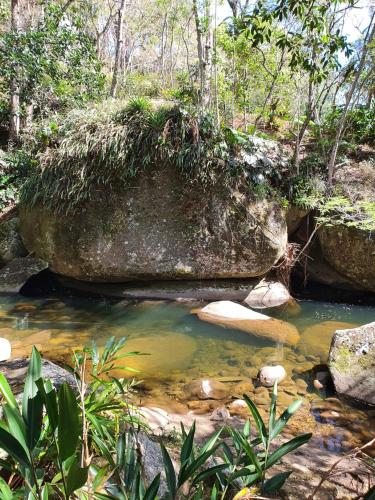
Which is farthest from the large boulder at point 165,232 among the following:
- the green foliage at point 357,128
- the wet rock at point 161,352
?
the green foliage at point 357,128

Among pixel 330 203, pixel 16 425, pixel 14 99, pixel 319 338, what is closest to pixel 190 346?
pixel 319 338

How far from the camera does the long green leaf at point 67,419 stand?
751 mm

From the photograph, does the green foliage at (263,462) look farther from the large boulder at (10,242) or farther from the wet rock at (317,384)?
the large boulder at (10,242)

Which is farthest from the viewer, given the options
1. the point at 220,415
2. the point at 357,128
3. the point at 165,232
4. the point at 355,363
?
the point at 357,128

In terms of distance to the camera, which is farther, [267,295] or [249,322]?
[267,295]

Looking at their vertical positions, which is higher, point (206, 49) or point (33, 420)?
point (206, 49)

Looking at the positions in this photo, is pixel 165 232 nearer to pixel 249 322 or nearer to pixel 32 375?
pixel 249 322

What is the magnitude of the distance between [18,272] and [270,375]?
15.2 ft

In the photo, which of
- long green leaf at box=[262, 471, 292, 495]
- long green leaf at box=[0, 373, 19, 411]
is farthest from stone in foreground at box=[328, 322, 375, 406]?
long green leaf at box=[0, 373, 19, 411]

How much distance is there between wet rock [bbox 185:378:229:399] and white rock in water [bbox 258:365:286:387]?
1.19ft

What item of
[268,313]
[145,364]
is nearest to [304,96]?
[268,313]

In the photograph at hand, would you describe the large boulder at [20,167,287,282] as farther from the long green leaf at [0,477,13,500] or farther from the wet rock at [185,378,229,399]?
the long green leaf at [0,477,13,500]

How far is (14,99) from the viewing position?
7.81 meters

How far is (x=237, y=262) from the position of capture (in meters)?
5.80
